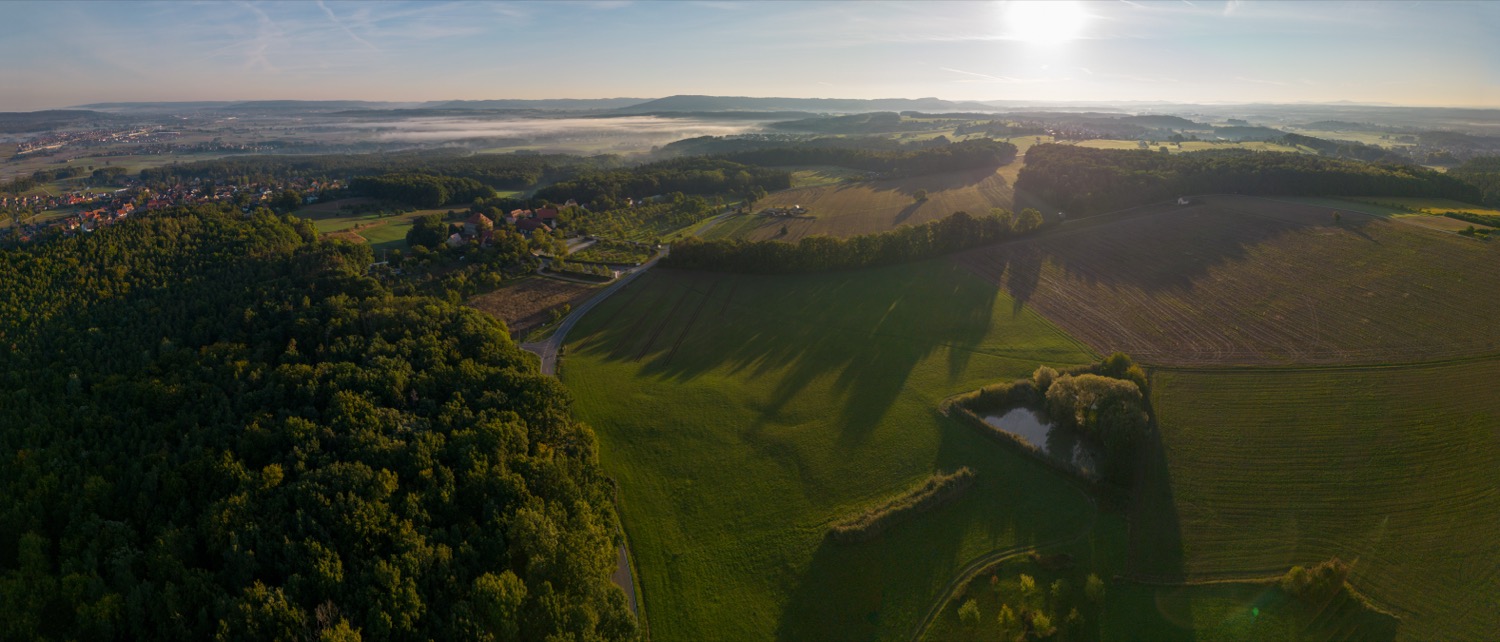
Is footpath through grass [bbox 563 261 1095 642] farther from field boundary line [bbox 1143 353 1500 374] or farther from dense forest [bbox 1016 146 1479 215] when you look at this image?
dense forest [bbox 1016 146 1479 215]

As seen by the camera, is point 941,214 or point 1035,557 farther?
point 941,214

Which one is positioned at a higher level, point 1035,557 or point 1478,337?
point 1478,337

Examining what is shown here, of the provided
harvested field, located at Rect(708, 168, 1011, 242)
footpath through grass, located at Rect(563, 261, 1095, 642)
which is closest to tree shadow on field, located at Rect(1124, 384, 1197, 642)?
footpath through grass, located at Rect(563, 261, 1095, 642)

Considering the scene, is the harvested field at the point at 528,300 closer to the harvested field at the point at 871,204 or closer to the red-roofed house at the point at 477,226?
the red-roofed house at the point at 477,226

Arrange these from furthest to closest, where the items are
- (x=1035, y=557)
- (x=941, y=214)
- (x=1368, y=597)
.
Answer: (x=941, y=214) < (x=1035, y=557) < (x=1368, y=597)

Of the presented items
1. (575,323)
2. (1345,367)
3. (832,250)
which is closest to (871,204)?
(832,250)

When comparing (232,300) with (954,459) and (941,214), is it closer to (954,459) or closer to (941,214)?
(954,459)

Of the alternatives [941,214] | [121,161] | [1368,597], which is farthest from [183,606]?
[121,161]
